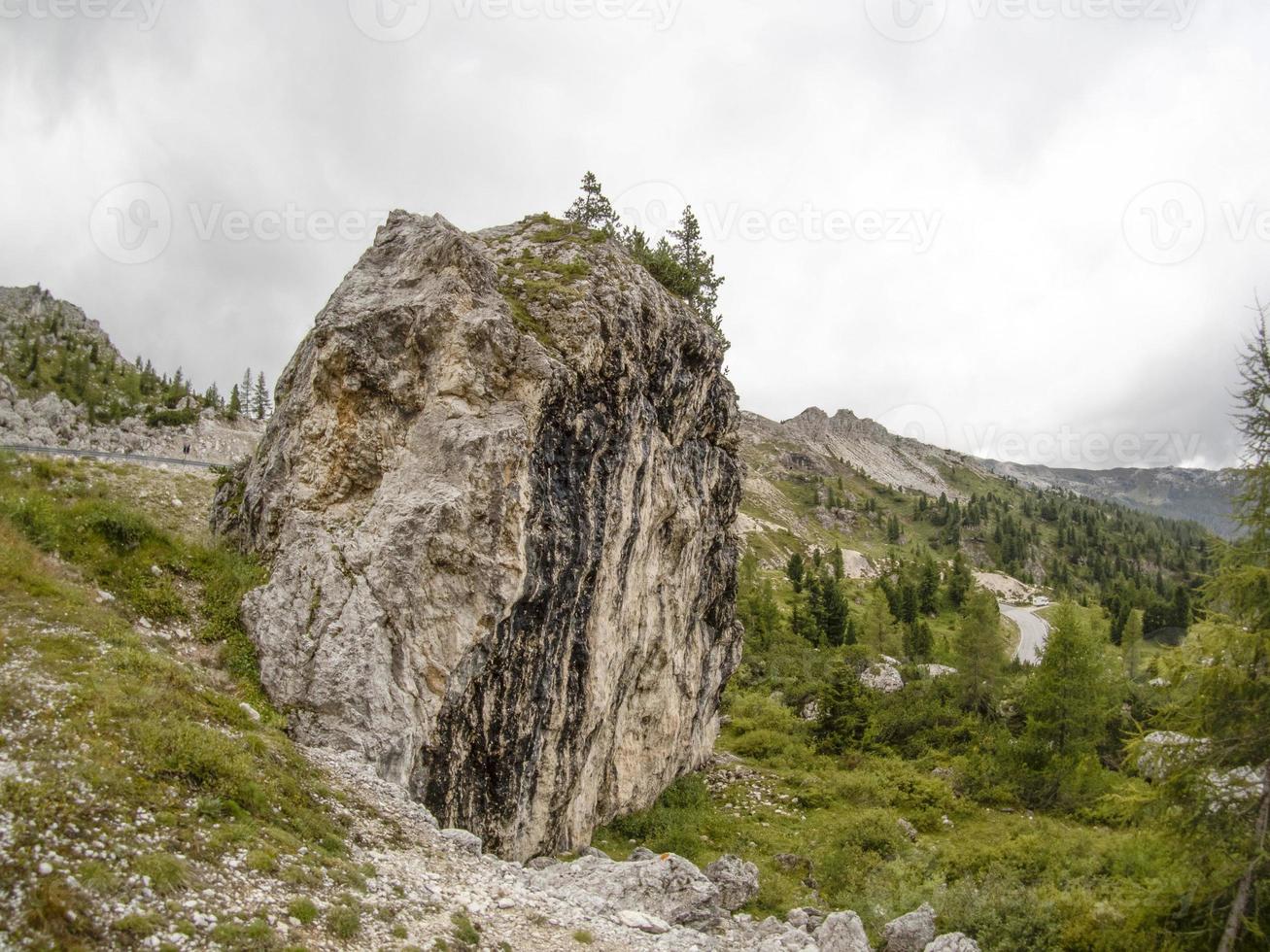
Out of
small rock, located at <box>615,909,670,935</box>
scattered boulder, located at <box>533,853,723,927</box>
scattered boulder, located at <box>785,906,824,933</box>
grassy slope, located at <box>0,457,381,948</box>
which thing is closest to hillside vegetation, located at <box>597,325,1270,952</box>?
scattered boulder, located at <box>785,906,824,933</box>

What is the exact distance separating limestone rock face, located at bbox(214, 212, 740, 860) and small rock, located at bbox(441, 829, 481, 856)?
1855 millimetres

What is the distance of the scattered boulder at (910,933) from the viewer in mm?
19500

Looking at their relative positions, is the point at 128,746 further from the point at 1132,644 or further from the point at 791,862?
the point at 1132,644

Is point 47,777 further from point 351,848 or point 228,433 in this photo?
point 228,433

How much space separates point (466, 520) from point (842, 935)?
48.7 ft

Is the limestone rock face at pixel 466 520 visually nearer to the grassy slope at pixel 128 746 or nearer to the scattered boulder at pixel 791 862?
the grassy slope at pixel 128 746

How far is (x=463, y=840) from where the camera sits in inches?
698

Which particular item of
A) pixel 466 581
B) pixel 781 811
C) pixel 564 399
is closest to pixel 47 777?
pixel 466 581

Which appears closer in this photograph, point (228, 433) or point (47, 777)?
point (47, 777)

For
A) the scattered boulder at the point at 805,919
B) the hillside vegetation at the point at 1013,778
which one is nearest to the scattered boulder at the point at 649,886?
the scattered boulder at the point at 805,919

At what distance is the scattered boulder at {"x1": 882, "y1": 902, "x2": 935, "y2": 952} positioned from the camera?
19500 millimetres

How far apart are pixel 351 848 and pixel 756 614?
231ft

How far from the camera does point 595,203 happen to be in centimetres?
4347

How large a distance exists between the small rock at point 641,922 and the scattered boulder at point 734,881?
6948mm
